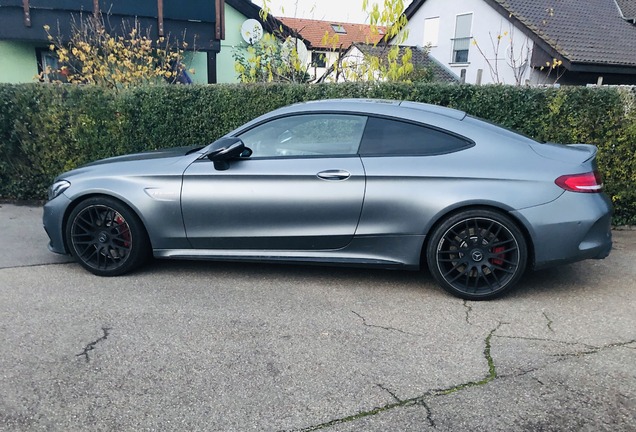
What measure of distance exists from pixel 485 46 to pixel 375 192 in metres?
18.9

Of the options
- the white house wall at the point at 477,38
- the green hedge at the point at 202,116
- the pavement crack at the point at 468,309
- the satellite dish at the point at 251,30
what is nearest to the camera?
the pavement crack at the point at 468,309

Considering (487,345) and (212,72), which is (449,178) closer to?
(487,345)

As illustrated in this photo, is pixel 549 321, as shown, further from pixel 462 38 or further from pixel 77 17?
pixel 462 38

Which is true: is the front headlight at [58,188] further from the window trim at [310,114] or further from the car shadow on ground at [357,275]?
the window trim at [310,114]

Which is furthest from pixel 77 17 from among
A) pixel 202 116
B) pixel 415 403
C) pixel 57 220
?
pixel 415 403

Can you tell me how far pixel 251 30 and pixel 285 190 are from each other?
14146 mm

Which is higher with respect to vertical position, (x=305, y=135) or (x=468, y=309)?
(x=305, y=135)

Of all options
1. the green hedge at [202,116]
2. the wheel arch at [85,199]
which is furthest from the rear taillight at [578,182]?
the wheel arch at [85,199]

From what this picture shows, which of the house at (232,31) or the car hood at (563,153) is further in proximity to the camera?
the house at (232,31)

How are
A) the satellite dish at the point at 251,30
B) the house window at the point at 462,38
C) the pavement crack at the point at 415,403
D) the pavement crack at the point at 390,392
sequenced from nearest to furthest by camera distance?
the pavement crack at the point at 415,403 → the pavement crack at the point at 390,392 → the satellite dish at the point at 251,30 → the house window at the point at 462,38

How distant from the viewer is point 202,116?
7402 mm

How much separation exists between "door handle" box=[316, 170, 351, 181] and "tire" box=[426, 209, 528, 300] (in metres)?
0.83

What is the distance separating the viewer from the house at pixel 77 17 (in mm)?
13172

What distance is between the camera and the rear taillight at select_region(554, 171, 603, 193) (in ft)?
13.5
